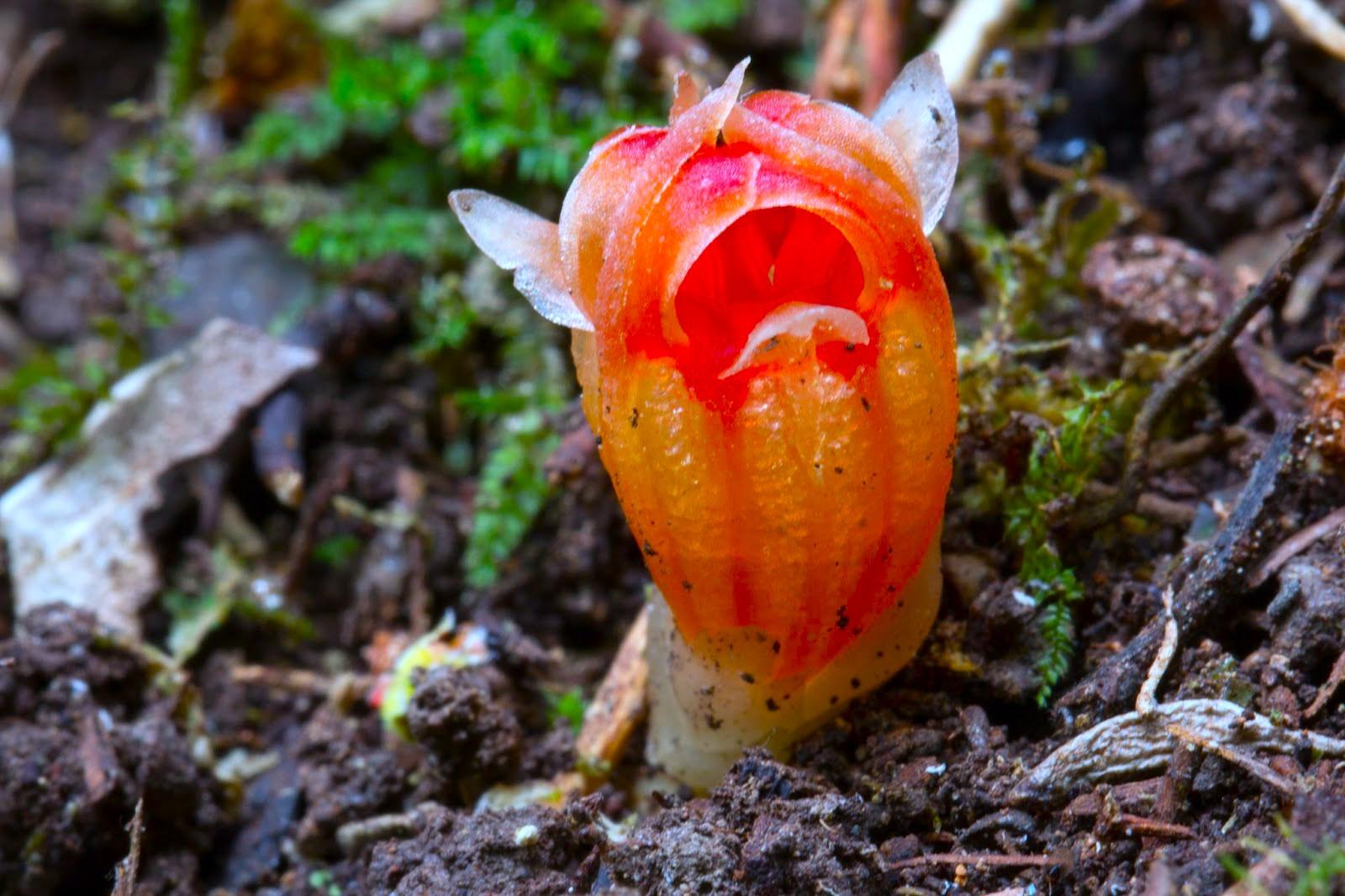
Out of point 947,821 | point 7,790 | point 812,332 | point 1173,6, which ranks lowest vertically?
point 7,790

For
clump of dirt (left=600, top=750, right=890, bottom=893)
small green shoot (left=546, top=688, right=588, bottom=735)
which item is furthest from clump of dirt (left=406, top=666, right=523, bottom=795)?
clump of dirt (left=600, top=750, right=890, bottom=893)

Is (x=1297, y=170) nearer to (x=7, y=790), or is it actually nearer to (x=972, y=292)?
(x=972, y=292)

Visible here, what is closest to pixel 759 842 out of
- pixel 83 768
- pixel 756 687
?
pixel 756 687

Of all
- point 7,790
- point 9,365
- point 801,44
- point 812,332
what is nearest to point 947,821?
point 812,332

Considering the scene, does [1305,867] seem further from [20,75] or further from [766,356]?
[20,75]

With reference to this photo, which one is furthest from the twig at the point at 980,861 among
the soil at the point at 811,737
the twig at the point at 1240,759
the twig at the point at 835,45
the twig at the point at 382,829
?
the twig at the point at 835,45

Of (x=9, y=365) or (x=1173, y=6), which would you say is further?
(x=9, y=365)

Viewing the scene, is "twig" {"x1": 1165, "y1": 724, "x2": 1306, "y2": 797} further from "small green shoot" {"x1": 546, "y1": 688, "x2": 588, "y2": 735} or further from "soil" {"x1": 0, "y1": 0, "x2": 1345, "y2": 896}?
"small green shoot" {"x1": 546, "y1": 688, "x2": 588, "y2": 735}

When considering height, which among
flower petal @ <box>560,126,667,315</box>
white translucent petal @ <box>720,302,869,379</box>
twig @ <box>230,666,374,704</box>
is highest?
flower petal @ <box>560,126,667,315</box>

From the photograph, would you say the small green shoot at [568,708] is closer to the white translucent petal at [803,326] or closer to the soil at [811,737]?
the soil at [811,737]
